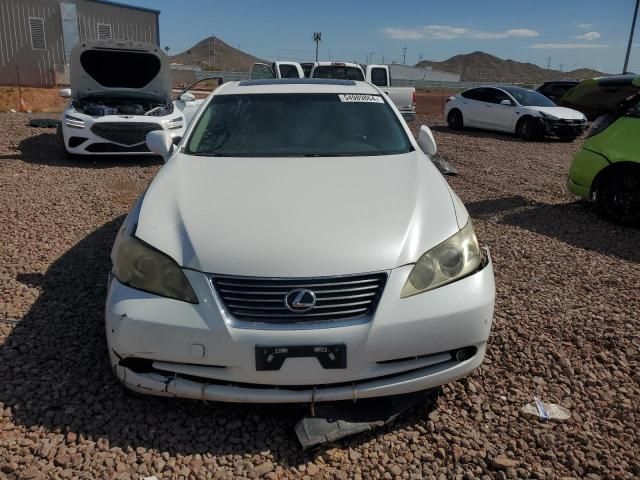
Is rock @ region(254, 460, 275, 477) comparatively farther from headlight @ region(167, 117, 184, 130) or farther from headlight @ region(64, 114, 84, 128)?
headlight @ region(64, 114, 84, 128)

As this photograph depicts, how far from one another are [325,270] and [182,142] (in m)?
1.97

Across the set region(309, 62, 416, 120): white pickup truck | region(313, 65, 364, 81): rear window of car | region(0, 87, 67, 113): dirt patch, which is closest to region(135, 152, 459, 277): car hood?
region(309, 62, 416, 120): white pickup truck

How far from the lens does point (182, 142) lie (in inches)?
151

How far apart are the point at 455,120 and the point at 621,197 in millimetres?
10449

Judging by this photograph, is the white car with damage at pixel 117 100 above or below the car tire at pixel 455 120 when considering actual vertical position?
above

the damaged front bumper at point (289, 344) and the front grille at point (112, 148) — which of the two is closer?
the damaged front bumper at point (289, 344)

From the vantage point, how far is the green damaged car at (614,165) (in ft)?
19.7

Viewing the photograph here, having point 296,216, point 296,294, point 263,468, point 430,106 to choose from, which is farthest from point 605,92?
point 430,106

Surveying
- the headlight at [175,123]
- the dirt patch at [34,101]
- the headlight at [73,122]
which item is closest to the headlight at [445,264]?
the headlight at [175,123]

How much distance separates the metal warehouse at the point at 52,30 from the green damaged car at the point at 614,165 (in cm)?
2425

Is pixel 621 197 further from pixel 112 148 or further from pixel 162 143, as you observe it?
pixel 112 148

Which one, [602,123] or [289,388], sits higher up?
[602,123]

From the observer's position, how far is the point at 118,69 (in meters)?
10.1

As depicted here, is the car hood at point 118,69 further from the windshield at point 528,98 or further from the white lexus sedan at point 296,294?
the windshield at point 528,98
